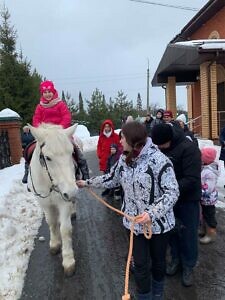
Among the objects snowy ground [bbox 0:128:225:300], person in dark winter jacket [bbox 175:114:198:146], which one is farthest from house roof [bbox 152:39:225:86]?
person in dark winter jacket [bbox 175:114:198:146]

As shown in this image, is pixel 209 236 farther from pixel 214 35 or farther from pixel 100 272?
pixel 214 35

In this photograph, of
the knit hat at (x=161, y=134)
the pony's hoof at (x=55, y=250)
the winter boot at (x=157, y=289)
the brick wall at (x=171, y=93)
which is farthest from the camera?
the brick wall at (x=171, y=93)

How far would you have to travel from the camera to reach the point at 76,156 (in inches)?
227

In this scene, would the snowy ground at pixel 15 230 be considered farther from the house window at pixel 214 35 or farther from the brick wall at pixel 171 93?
the house window at pixel 214 35

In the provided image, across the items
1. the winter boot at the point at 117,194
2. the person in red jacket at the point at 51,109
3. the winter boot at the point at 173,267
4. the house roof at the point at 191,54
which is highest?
the house roof at the point at 191,54

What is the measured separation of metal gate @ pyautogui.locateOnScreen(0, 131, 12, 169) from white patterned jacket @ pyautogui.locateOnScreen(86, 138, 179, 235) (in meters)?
10.9

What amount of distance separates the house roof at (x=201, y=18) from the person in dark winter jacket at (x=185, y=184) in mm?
16360

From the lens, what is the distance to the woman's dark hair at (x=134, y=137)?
10.4ft

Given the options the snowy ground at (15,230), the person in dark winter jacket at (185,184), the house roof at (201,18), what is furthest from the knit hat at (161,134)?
the house roof at (201,18)

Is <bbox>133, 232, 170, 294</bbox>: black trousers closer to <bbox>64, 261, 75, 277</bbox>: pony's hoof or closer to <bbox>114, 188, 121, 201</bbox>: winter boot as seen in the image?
<bbox>64, 261, 75, 277</bbox>: pony's hoof

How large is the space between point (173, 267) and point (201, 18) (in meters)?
18.9

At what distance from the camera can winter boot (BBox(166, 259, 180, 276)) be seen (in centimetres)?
444

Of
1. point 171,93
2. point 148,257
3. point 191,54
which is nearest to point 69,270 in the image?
point 148,257

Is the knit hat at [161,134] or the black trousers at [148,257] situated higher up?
the knit hat at [161,134]
